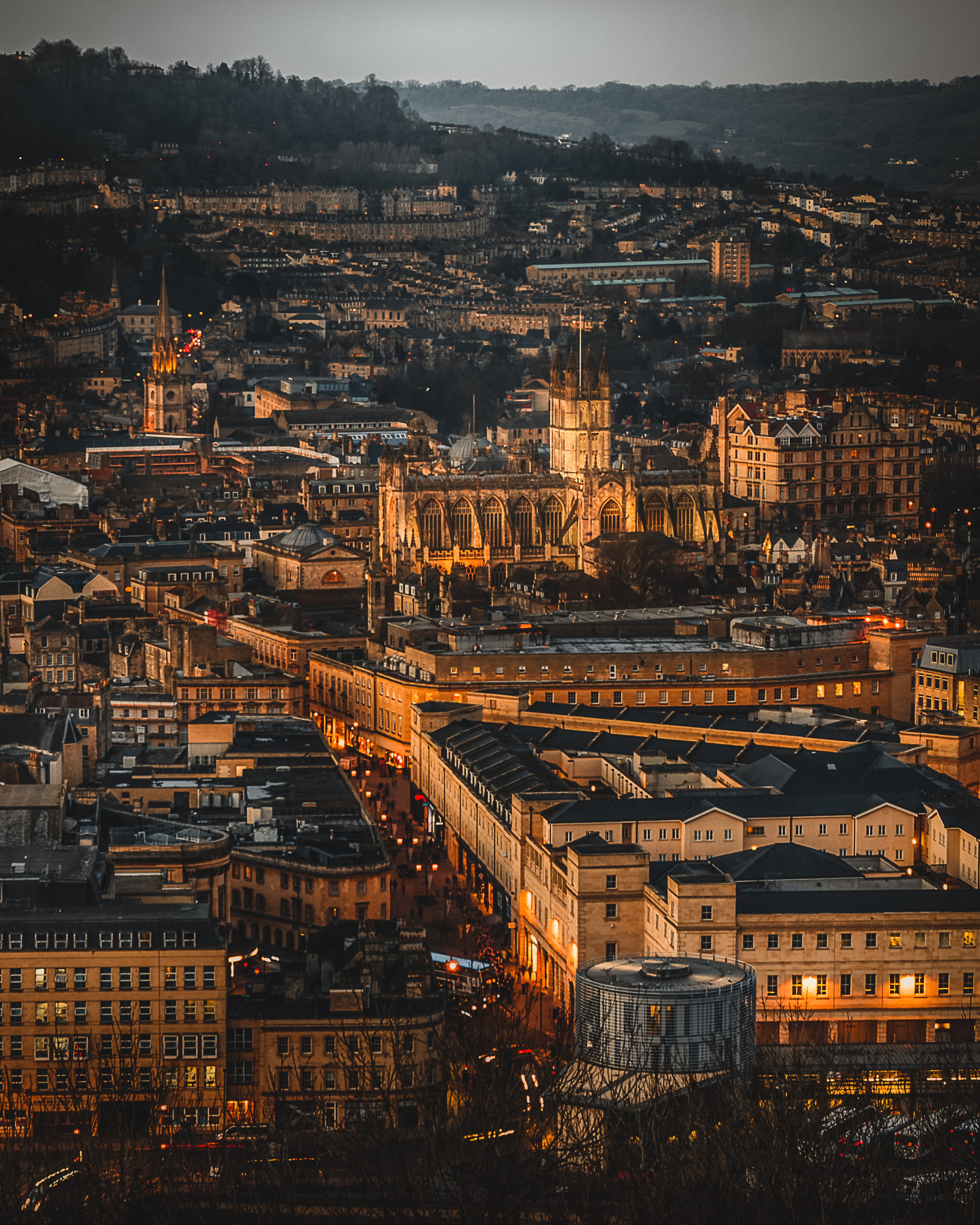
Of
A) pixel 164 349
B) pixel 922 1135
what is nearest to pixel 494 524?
pixel 164 349

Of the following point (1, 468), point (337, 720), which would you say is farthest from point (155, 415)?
point (337, 720)

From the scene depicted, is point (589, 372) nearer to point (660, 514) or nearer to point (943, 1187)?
point (660, 514)

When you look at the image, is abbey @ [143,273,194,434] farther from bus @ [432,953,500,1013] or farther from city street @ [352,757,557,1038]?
bus @ [432,953,500,1013]

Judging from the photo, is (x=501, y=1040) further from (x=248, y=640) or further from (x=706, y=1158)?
(x=248, y=640)

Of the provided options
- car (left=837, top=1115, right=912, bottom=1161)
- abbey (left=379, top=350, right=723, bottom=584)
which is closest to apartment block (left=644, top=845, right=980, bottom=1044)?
car (left=837, top=1115, right=912, bottom=1161)

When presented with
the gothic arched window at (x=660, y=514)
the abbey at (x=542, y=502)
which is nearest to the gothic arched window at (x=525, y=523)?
the abbey at (x=542, y=502)

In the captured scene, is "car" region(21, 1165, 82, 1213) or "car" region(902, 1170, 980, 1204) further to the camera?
"car" region(21, 1165, 82, 1213)

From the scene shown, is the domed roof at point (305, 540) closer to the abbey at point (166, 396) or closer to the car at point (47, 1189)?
the abbey at point (166, 396)

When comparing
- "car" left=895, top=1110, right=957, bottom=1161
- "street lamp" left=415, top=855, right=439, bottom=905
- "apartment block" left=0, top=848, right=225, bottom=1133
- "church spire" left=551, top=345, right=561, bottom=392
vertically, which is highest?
"church spire" left=551, top=345, right=561, bottom=392
